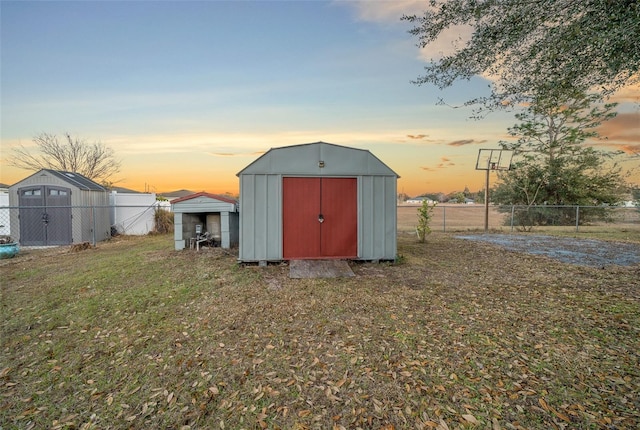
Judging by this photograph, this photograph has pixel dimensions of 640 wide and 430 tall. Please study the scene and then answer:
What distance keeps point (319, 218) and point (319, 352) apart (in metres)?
4.20

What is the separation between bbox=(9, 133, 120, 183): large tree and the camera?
21.0 meters

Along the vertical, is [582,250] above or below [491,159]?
below

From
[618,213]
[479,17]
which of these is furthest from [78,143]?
[618,213]

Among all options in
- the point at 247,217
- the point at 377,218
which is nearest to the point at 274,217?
the point at 247,217

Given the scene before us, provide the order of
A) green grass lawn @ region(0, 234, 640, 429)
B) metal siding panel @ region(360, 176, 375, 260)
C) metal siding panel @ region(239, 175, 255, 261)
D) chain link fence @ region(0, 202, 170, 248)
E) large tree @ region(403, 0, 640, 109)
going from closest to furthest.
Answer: green grass lawn @ region(0, 234, 640, 429) < large tree @ region(403, 0, 640, 109) < metal siding panel @ region(239, 175, 255, 261) < metal siding panel @ region(360, 176, 375, 260) < chain link fence @ region(0, 202, 170, 248)

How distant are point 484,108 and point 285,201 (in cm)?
484

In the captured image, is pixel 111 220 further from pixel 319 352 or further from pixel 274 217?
pixel 319 352

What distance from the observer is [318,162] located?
7.41 meters

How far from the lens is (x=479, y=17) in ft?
18.0

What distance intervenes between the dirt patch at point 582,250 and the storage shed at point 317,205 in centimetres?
543

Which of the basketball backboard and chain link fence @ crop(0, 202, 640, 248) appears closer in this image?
chain link fence @ crop(0, 202, 640, 248)

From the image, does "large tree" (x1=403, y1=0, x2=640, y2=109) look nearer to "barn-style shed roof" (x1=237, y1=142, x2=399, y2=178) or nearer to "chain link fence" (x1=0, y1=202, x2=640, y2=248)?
"barn-style shed roof" (x1=237, y1=142, x2=399, y2=178)

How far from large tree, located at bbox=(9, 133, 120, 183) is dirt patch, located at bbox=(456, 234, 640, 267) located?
2765cm

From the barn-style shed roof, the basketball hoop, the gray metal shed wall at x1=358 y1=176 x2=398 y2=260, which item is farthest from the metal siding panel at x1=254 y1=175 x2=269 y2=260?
the basketball hoop
